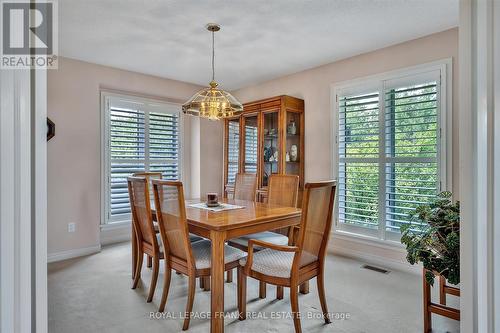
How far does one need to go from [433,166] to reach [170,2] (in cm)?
296

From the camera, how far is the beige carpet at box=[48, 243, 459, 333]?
6.93 feet

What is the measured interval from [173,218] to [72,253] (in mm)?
2371

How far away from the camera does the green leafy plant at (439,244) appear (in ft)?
5.94

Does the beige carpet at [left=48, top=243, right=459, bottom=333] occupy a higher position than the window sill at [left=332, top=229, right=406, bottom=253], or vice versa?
the window sill at [left=332, top=229, right=406, bottom=253]

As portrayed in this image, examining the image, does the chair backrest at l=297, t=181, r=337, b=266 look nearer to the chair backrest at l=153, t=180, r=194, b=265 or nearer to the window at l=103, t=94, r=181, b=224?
the chair backrest at l=153, t=180, r=194, b=265

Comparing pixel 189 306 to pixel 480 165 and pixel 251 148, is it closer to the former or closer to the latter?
pixel 480 165

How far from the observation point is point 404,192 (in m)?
3.18

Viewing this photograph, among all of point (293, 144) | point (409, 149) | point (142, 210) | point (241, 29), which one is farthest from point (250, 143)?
point (142, 210)

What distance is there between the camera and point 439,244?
1.88m

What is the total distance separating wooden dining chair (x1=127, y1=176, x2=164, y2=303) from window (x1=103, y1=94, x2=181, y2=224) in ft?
5.10

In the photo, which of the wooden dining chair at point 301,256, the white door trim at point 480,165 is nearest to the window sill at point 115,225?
the wooden dining chair at point 301,256

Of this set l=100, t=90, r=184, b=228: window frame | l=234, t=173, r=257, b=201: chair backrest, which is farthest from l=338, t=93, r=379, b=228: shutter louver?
l=100, t=90, r=184, b=228: window frame

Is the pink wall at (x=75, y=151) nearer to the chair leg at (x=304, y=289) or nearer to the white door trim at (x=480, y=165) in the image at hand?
the chair leg at (x=304, y=289)

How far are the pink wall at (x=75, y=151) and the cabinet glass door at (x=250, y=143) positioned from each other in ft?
6.27
